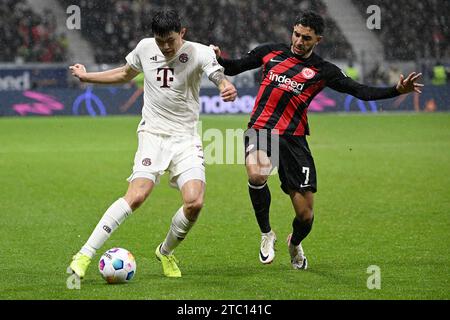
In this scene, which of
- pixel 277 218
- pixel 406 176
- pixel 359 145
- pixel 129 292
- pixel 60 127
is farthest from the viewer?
pixel 60 127

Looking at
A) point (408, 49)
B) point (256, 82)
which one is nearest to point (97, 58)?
point (256, 82)

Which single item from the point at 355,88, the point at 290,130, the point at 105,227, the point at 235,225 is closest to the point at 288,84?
the point at 290,130

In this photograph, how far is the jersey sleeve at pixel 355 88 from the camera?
7488 millimetres

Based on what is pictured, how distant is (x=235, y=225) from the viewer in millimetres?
10391

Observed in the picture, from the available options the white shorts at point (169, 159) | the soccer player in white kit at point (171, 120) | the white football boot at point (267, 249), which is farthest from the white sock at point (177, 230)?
the white football boot at point (267, 249)

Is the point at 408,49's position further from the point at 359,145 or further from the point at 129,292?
the point at 129,292

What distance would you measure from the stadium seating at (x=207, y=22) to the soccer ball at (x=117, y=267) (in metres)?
21.8

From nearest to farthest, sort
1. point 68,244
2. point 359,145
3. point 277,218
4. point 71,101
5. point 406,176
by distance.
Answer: point 68,244 < point 277,218 < point 406,176 < point 359,145 < point 71,101

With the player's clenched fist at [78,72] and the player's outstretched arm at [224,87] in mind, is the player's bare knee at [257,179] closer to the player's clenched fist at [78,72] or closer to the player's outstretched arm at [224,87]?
the player's outstretched arm at [224,87]

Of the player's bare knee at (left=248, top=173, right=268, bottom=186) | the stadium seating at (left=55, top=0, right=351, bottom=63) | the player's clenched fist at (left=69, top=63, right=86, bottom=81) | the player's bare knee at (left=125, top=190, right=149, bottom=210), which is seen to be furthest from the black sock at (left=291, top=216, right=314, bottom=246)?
the stadium seating at (left=55, top=0, right=351, bottom=63)

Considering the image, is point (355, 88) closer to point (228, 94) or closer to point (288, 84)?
point (288, 84)

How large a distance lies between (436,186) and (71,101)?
49.6 ft

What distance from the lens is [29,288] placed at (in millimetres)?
6816

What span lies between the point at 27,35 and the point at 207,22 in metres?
5.79
